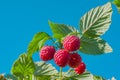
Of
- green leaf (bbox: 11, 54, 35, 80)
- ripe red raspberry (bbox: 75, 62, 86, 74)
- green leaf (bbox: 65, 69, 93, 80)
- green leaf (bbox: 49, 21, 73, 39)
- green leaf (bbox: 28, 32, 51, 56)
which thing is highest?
green leaf (bbox: 49, 21, 73, 39)

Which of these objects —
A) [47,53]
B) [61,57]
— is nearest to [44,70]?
[47,53]

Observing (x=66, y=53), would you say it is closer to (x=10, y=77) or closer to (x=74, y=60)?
(x=74, y=60)

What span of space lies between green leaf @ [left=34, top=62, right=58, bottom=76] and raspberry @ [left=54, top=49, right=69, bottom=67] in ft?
0.36

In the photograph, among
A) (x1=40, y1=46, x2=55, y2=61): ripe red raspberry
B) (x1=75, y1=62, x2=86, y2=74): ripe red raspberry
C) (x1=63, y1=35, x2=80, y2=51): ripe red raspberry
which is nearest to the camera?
(x1=63, y1=35, x2=80, y2=51): ripe red raspberry

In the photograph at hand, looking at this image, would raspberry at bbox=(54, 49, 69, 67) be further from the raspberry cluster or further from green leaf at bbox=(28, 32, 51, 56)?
green leaf at bbox=(28, 32, 51, 56)

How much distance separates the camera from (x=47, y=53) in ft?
6.18

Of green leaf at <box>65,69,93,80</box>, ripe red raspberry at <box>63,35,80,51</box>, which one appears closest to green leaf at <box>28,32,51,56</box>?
ripe red raspberry at <box>63,35,80,51</box>

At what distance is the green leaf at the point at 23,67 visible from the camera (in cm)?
203

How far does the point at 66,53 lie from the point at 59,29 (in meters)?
0.17

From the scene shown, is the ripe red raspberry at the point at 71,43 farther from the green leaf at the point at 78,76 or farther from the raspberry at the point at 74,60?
the green leaf at the point at 78,76

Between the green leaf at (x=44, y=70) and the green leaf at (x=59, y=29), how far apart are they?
208mm

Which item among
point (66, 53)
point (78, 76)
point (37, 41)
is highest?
point (37, 41)

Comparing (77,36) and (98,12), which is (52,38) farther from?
(98,12)

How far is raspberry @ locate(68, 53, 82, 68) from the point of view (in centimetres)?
187
